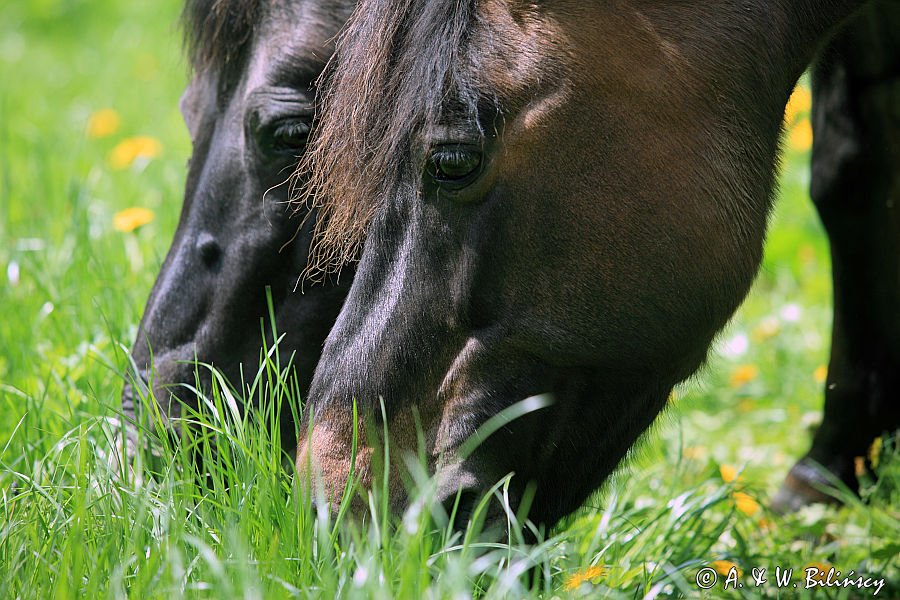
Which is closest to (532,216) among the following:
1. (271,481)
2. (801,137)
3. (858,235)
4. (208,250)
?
(271,481)

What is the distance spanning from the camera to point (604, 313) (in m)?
2.04

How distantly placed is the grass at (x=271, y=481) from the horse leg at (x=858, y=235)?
165 mm

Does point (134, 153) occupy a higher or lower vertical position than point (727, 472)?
higher

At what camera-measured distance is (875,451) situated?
127 inches

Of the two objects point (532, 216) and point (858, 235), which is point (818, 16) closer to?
point (532, 216)

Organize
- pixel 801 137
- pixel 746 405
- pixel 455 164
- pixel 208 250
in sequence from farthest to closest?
1. pixel 801 137
2. pixel 746 405
3. pixel 208 250
4. pixel 455 164

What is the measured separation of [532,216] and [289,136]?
2.97 feet

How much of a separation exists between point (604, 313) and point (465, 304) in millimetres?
295

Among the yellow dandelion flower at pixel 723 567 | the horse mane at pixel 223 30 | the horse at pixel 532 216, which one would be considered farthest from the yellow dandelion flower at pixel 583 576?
the horse mane at pixel 223 30

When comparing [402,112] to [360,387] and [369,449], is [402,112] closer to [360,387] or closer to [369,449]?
[360,387]

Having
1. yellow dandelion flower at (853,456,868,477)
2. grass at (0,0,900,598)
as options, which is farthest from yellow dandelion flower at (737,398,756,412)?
yellow dandelion flower at (853,456,868,477)

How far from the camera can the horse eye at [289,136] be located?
8.59 ft

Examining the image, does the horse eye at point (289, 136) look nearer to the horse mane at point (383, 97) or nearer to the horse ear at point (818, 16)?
the horse mane at point (383, 97)

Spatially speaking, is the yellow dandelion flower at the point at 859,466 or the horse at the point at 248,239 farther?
the yellow dandelion flower at the point at 859,466
